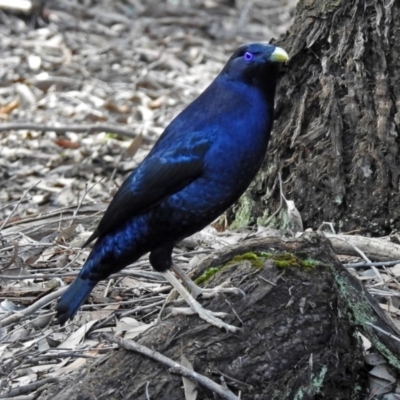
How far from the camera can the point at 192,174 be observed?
12.7 feet

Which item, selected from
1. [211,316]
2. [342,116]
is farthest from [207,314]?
[342,116]

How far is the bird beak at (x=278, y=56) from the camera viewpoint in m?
3.89

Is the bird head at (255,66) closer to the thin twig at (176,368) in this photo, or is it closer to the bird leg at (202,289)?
the bird leg at (202,289)

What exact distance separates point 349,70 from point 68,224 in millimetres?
1881

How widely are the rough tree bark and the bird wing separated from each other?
1.21m

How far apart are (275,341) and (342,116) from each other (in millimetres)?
1797

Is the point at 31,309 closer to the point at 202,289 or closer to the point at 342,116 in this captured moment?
the point at 202,289

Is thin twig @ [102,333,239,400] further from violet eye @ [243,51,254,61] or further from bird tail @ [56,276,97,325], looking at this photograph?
violet eye @ [243,51,254,61]

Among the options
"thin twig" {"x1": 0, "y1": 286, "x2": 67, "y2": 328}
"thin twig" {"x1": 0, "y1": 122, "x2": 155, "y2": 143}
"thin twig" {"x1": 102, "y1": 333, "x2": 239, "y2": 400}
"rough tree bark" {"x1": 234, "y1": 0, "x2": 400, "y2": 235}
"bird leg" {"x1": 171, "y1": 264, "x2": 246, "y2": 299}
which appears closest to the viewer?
"thin twig" {"x1": 102, "y1": 333, "x2": 239, "y2": 400}

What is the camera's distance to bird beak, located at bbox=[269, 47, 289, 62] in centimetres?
389

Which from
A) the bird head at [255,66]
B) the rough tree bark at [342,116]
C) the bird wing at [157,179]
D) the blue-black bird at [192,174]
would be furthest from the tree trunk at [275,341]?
the rough tree bark at [342,116]

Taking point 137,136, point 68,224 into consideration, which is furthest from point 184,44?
point 68,224

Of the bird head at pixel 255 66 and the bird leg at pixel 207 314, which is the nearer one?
the bird leg at pixel 207 314

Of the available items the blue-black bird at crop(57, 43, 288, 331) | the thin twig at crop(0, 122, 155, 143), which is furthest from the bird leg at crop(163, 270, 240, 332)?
Answer: the thin twig at crop(0, 122, 155, 143)
